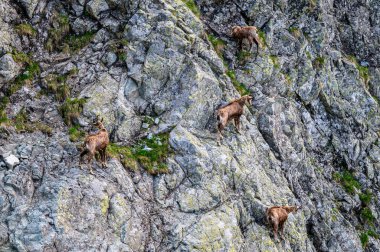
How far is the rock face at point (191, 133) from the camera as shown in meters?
15.5

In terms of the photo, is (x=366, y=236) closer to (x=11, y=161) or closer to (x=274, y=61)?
(x=274, y=61)

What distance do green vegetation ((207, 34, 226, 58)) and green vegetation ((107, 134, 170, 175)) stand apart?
630 centimetres

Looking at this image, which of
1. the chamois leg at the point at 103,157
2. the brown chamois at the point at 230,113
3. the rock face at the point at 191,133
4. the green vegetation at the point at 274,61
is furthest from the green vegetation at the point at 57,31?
the green vegetation at the point at 274,61

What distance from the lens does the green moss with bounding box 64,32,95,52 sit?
20.5 meters

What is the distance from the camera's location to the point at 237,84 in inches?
880

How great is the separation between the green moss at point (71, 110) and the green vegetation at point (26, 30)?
3726 millimetres

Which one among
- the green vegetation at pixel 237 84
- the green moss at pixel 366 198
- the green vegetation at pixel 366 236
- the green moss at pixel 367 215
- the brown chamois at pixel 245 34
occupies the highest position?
the brown chamois at pixel 245 34

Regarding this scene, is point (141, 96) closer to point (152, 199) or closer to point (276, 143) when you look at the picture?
point (152, 199)

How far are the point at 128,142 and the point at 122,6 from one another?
7146 millimetres

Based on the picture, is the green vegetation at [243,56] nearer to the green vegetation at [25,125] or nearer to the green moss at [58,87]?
the green moss at [58,87]

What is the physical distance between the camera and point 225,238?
16859 mm

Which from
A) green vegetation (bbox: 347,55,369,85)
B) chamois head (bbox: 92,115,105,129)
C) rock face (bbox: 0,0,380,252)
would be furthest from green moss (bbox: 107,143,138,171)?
green vegetation (bbox: 347,55,369,85)

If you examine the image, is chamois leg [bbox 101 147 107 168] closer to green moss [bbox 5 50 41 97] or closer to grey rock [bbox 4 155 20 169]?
grey rock [bbox 4 155 20 169]

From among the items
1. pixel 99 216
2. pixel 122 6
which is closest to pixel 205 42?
pixel 122 6
